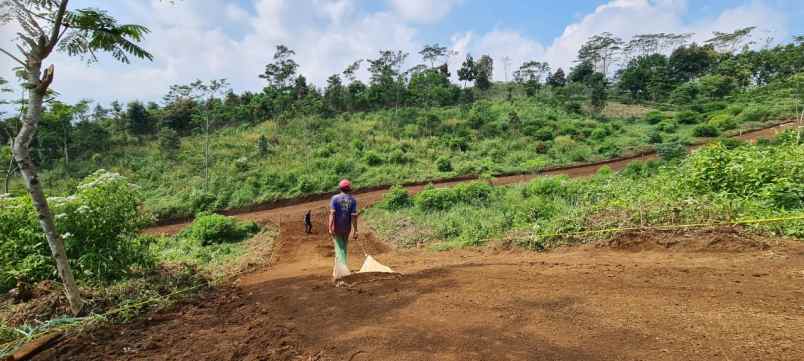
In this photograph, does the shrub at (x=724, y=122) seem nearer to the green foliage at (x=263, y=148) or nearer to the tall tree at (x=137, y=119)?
the green foliage at (x=263, y=148)

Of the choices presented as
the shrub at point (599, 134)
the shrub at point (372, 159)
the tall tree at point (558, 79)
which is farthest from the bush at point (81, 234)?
the tall tree at point (558, 79)

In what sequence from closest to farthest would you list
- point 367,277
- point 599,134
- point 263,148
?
point 367,277, point 263,148, point 599,134

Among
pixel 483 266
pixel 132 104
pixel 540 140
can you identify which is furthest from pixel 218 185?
pixel 540 140

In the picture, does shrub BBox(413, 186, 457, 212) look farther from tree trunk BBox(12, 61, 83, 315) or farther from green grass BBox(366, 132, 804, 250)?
tree trunk BBox(12, 61, 83, 315)

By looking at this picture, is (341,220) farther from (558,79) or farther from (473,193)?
→ (558,79)

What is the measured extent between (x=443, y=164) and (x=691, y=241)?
16.3m

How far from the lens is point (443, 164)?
21.8m

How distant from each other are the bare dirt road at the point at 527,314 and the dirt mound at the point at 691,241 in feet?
0.09

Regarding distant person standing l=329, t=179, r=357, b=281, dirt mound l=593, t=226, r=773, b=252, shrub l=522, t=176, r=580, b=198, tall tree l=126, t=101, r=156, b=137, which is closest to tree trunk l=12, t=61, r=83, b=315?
distant person standing l=329, t=179, r=357, b=281

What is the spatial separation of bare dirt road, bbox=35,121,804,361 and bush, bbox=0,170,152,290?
1.64 meters

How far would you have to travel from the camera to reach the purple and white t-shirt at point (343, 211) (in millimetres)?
5975

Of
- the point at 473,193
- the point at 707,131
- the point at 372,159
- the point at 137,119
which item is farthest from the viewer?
the point at 137,119

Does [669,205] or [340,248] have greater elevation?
[669,205]

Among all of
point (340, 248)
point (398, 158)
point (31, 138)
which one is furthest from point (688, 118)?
point (31, 138)
